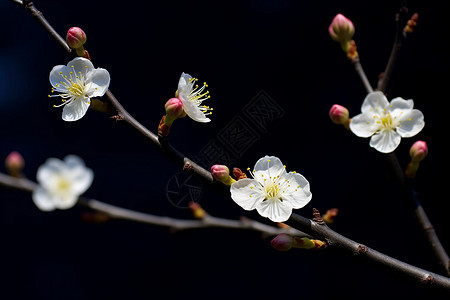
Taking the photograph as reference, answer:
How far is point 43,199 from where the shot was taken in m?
0.53

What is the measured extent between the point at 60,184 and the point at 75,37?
265 mm

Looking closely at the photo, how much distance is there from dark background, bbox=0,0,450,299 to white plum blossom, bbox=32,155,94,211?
1.49 metres

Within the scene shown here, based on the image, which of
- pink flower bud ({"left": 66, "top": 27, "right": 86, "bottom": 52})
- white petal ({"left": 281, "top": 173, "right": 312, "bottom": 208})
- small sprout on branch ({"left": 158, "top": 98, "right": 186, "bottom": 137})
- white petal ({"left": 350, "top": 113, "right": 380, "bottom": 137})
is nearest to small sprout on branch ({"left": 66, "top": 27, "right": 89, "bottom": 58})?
pink flower bud ({"left": 66, "top": 27, "right": 86, "bottom": 52})

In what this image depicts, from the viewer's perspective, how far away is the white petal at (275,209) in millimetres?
633

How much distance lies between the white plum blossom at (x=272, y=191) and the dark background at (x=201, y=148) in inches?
51.2

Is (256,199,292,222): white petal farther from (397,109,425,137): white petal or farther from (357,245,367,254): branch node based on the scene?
(397,109,425,137): white petal

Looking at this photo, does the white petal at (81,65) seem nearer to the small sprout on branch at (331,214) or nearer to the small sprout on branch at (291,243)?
the small sprout on branch at (291,243)

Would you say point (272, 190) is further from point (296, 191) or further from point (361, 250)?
point (361, 250)

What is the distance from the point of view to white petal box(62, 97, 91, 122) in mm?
725

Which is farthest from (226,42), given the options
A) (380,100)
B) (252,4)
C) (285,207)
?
(285,207)

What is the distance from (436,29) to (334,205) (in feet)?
3.15

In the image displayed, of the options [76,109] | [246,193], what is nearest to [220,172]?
[246,193]

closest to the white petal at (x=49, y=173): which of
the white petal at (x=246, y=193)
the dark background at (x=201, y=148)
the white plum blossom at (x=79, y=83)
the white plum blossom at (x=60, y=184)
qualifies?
the white plum blossom at (x=60, y=184)

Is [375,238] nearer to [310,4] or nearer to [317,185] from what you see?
[317,185]
